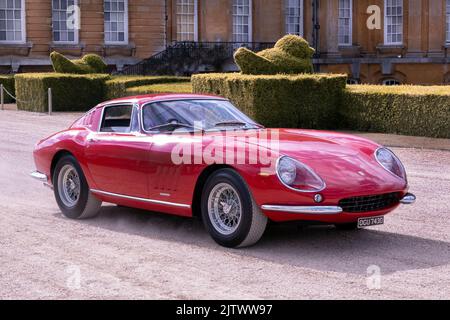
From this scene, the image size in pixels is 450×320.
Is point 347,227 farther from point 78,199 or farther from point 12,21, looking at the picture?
point 12,21

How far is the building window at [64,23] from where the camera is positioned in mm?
40312

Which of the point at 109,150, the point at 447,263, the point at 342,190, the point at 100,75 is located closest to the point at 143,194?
the point at 109,150

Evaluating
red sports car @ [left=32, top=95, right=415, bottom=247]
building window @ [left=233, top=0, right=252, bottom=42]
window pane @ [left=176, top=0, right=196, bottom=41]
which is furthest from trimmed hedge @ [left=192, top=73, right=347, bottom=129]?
building window @ [left=233, top=0, right=252, bottom=42]

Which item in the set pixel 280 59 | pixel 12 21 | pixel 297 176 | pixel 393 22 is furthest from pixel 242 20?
pixel 297 176

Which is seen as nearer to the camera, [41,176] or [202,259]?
[202,259]

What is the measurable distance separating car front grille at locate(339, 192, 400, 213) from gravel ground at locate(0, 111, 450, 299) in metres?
0.41

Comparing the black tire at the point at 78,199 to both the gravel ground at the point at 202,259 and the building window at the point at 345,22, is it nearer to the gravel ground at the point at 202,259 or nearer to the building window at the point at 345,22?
the gravel ground at the point at 202,259

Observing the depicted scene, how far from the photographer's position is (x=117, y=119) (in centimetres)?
962

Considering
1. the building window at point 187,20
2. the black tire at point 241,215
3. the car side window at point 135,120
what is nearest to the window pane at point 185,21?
the building window at point 187,20

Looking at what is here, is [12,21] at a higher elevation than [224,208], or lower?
higher

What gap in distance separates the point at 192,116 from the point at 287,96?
13.2 meters

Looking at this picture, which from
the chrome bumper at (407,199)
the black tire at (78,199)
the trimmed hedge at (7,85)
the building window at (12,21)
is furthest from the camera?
the building window at (12,21)

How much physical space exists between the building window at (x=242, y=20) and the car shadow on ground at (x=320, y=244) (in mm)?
34972
